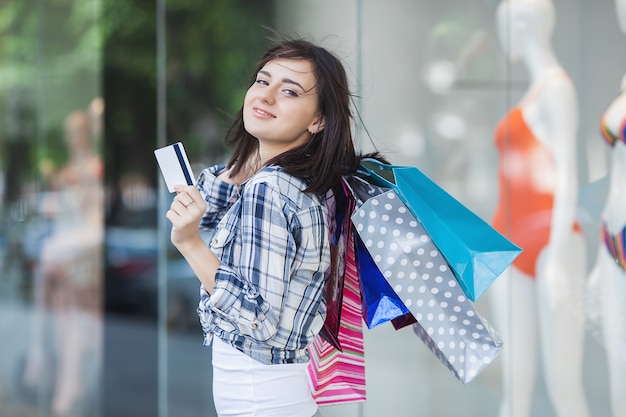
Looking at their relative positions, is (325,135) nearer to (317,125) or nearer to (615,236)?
(317,125)

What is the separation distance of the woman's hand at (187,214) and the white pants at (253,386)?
20 centimetres

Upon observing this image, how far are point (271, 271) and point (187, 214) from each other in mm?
180

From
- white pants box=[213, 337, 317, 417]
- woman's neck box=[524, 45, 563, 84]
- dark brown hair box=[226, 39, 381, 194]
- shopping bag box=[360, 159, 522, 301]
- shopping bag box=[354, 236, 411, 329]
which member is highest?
woman's neck box=[524, 45, 563, 84]

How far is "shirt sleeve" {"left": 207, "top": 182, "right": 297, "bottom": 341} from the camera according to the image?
139 cm

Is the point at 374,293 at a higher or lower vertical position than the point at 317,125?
lower

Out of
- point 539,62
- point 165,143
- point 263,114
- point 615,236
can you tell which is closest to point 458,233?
point 263,114

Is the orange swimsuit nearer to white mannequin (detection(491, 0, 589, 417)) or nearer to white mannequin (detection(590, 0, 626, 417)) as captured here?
white mannequin (detection(491, 0, 589, 417))

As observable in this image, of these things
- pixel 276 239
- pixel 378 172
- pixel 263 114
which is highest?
pixel 263 114

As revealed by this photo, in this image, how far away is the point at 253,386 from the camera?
58.3 inches

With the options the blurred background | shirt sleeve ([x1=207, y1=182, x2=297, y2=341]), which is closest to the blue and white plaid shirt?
shirt sleeve ([x1=207, y1=182, x2=297, y2=341])

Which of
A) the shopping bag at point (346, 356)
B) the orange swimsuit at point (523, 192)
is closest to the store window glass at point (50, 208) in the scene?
the orange swimsuit at point (523, 192)

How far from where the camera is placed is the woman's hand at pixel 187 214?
1433 millimetres

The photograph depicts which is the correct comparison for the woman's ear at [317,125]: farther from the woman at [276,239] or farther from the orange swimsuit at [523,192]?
the orange swimsuit at [523,192]

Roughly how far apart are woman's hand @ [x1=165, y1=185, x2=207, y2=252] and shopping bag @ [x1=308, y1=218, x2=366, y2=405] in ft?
1.15
